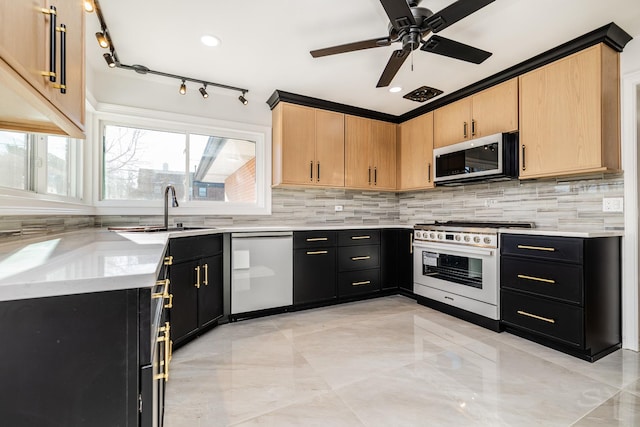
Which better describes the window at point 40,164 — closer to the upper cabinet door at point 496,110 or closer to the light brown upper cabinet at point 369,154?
the light brown upper cabinet at point 369,154

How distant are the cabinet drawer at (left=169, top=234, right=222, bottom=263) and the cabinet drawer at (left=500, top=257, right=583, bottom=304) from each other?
261 cm

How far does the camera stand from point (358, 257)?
145 inches

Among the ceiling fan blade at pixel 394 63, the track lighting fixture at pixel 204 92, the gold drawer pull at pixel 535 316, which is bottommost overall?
the gold drawer pull at pixel 535 316

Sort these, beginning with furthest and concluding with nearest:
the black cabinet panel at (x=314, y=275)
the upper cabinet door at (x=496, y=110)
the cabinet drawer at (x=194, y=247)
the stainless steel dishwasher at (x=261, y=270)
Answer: the black cabinet panel at (x=314, y=275), the stainless steel dishwasher at (x=261, y=270), the upper cabinet door at (x=496, y=110), the cabinet drawer at (x=194, y=247)

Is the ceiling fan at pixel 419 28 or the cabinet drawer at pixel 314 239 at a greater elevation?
the ceiling fan at pixel 419 28

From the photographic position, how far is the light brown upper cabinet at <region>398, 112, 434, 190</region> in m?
3.82

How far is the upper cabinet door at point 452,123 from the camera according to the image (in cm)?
334

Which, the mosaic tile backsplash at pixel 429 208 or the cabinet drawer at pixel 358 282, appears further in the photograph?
the cabinet drawer at pixel 358 282

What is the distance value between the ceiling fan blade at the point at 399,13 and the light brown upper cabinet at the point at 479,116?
1.63 metres

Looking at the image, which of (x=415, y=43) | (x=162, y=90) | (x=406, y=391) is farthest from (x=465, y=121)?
(x=162, y=90)

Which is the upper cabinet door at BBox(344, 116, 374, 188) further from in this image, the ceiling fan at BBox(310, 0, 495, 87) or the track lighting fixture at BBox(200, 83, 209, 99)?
the track lighting fixture at BBox(200, 83, 209, 99)

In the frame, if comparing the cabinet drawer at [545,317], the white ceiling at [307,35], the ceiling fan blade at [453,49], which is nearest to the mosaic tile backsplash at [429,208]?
the cabinet drawer at [545,317]

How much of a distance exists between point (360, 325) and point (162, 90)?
3.16m

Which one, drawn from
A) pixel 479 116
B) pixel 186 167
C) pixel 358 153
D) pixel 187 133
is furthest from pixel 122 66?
pixel 479 116
